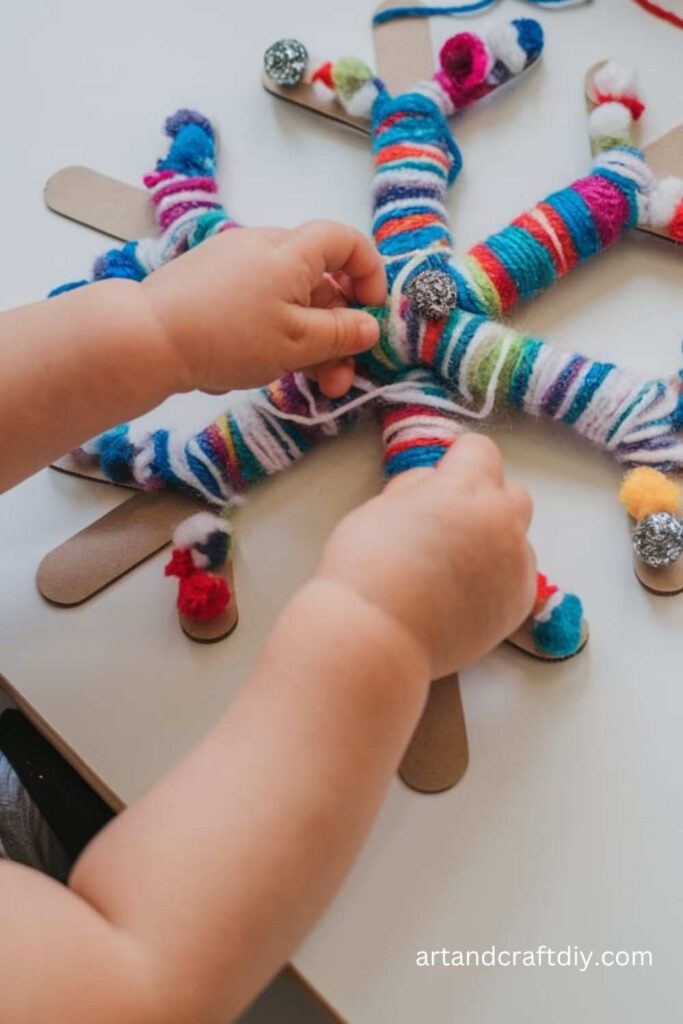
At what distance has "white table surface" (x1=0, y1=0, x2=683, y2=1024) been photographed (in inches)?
22.4

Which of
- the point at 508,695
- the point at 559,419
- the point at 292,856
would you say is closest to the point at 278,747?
the point at 292,856

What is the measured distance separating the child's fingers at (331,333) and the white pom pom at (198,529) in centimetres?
12

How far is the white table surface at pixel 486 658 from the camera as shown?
569 mm

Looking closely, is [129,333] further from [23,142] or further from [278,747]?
[23,142]

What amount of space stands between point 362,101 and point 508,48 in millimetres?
123

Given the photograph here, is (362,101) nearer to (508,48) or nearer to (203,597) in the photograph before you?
(508,48)

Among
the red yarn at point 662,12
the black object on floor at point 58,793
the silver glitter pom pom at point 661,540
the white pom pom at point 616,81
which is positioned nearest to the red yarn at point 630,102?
the white pom pom at point 616,81

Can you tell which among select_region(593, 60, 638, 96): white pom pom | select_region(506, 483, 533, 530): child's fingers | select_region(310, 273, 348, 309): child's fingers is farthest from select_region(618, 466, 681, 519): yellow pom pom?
select_region(593, 60, 638, 96): white pom pom

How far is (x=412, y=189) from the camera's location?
751mm

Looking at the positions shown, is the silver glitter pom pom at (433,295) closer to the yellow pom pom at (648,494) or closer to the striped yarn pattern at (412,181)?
the striped yarn pattern at (412,181)

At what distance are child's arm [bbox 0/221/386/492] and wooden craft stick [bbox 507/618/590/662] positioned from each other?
20 centimetres

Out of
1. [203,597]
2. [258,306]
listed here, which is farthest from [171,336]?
[203,597]

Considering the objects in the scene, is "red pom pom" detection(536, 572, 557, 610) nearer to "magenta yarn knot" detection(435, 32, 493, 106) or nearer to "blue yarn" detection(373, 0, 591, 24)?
"magenta yarn knot" detection(435, 32, 493, 106)

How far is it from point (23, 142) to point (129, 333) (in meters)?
0.39
